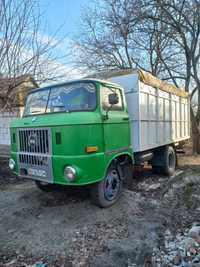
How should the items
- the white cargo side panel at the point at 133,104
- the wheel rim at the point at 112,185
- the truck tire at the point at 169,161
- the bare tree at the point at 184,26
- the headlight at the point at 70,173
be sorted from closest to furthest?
the headlight at the point at 70,173 → the wheel rim at the point at 112,185 → the white cargo side panel at the point at 133,104 → the truck tire at the point at 169,161 → the bare tree at the point at 184,26

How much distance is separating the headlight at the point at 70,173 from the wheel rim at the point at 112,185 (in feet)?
2.99

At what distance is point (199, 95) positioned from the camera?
11.7 meters

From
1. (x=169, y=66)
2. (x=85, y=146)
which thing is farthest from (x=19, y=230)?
(x=169, y=66)

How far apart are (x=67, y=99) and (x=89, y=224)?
2.19 metres

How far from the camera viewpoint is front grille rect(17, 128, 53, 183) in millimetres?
3637

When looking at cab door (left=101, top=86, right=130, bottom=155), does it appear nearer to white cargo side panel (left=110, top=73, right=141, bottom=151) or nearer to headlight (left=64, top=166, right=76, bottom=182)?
white cargo side panel (left=110, top=73, right=141, bottom=151)

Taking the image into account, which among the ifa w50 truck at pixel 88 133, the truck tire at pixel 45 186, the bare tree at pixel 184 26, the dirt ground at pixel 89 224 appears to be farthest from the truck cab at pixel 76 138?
the bare tree at pixel 184 26

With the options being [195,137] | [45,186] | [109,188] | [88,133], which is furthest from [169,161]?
[195,137]

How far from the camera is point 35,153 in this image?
3.81 metres

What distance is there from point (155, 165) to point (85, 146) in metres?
3.79

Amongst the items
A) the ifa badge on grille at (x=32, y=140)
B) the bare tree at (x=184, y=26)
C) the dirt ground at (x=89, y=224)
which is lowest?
the dirt ground at (x=89, y=224)

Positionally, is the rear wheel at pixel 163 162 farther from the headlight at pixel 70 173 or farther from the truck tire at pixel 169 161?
the headlight at pixel 70 173

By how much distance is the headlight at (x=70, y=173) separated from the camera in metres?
3.38

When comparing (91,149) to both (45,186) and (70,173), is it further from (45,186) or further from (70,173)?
(45,186)
